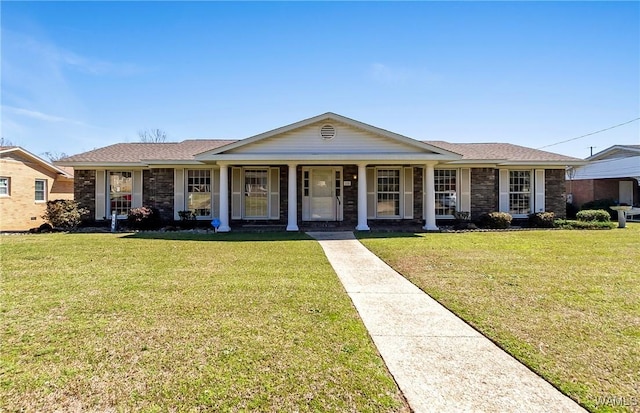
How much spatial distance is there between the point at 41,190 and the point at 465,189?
2302 centimetres

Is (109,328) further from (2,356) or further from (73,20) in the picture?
(73,20)

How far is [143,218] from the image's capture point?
15.0m

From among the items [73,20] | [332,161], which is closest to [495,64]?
[332,161]

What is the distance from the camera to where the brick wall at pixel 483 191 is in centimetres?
1669

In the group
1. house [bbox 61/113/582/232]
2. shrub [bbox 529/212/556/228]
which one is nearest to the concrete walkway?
house [bbox 61/113/582/232]

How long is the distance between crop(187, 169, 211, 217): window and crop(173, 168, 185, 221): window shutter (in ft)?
0.88

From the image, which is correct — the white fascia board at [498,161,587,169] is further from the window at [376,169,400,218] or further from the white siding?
the white siding

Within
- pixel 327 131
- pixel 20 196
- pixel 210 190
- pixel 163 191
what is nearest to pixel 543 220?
pixel 327 131

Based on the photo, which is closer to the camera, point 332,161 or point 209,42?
point 209,42

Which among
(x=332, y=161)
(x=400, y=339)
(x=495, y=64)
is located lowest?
(x=400, y=339)

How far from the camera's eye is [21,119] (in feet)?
54.0

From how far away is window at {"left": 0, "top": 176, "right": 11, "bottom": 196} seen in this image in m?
17.5

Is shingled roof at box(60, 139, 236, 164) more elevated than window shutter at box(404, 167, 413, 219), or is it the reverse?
shingled roof at box(60, 139, 236, 164)

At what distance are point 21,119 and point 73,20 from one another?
9.11m
